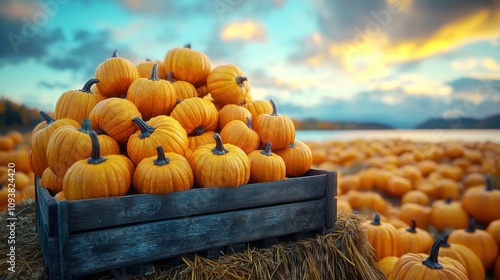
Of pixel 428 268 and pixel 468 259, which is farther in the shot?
pixel 468 259

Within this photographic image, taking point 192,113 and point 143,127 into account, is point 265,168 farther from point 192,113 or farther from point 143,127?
point 143,127

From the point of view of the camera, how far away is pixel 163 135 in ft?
6.98

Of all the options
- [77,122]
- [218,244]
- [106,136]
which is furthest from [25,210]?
[218,244]

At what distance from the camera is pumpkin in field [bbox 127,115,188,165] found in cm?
210

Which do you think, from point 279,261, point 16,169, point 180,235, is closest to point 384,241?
point 279,261

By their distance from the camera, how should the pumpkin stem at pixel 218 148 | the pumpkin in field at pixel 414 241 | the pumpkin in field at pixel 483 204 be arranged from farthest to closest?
the pumpkin in field at pixel 483 204 < the pumpkin in field at pixel 414 241 < the pumpkin stem at pixel 218 148

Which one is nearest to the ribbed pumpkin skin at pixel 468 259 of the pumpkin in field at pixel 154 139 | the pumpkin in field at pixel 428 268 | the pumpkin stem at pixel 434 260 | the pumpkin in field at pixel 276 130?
the pumpkin in field at pixel 428 268

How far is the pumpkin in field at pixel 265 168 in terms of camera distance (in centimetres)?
228

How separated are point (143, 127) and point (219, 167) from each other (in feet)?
1.79

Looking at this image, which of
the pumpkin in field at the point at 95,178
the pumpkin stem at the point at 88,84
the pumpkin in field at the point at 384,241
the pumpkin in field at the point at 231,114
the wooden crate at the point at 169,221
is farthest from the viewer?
the pumpkin in field at the point at 384,241

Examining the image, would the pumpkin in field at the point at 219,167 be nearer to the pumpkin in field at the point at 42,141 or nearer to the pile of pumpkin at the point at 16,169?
the pumpkin in field at the point at 42,141

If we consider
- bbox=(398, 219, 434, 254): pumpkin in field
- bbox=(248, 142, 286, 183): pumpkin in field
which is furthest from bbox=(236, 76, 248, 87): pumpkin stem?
bbox=(398, 219, 434, 254): pumpkin in field

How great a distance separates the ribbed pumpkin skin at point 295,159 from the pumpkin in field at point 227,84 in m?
0.61

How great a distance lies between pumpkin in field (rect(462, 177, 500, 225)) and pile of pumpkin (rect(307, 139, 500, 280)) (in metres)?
0.01
